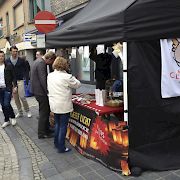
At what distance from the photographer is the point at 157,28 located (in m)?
4.00

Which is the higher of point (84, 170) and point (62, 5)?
point (62, 5)

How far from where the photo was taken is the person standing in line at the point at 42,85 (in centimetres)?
594

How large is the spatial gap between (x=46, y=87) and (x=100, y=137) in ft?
5.93

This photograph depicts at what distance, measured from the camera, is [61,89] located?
16.2 feet

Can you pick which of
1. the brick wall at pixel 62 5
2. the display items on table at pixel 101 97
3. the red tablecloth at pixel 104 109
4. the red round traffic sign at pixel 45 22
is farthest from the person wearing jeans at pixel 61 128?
the brick wall at pixel 62 5

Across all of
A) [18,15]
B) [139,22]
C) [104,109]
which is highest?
[18,15]

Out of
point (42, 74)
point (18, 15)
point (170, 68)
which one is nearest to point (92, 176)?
point (170, 68)

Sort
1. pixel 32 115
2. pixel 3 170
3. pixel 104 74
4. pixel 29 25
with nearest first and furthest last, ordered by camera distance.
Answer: pixel 3 170 < pixel 104 74 < pixel 32 115 < pixel 29 25

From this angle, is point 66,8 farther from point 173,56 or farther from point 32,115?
point 173,56

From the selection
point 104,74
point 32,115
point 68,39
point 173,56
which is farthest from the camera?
point 32,115

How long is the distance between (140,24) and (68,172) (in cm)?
231

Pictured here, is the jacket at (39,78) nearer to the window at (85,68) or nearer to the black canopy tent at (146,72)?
the black canopy tent at (146,72)

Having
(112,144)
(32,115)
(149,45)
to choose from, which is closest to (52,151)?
(112,144)

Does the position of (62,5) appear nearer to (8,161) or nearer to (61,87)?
(61,87)
